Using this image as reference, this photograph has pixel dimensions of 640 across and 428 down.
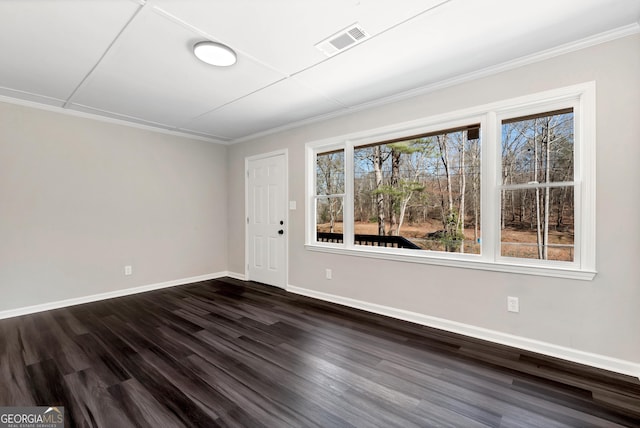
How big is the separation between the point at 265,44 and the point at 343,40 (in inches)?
23.9

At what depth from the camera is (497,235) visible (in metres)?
2.71

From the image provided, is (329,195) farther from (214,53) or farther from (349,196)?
(214,53)

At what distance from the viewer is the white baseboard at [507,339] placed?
7.08 ft

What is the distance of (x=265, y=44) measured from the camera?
2234mm

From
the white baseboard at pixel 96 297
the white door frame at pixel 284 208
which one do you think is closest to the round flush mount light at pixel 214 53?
the white door frame at pixel 284 208

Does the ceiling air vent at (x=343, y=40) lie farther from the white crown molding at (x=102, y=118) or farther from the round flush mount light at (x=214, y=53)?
the white crown molding at (x=102, y=118)

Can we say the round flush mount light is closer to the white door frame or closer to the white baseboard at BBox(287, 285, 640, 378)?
the white door frame

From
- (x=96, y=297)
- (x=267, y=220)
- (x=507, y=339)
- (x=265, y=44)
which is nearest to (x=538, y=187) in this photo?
(x=507, y=339)

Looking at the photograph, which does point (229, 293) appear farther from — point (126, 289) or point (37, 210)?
point (37, 210)

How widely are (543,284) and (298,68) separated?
285cm

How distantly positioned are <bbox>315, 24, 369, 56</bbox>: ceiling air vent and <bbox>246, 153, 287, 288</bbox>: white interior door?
7.72ft

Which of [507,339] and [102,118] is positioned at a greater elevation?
[102,118]

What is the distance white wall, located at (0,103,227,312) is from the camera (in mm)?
3354

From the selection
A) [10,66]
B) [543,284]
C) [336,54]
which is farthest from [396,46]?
[10,66]
